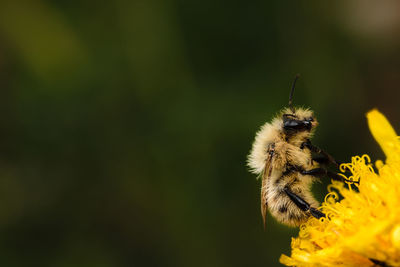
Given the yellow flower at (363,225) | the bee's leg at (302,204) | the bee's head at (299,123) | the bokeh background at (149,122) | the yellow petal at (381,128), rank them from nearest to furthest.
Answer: the yellow flower at (363,225) → the bee's leg at (302,204) → the bee's head at (299,123) → the yellow petal at (381,128) → the bokeh background at (149,122)

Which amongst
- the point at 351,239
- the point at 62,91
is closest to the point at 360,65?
the point at 62,91

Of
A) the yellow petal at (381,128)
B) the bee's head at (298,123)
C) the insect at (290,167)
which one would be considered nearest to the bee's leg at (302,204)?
the insect at (290,167)

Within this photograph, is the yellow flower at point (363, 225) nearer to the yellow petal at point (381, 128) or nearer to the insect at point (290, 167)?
the yellow petal at point (381, 128)

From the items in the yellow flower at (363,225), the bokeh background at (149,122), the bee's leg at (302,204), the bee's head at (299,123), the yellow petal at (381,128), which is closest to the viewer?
the yellow flower at (363,225)

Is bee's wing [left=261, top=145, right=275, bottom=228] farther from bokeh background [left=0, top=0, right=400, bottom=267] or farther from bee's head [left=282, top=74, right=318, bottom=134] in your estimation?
bokeh background [left=0, top=0, right=400, bottom=267]

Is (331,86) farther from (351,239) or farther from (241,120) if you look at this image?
(351,239)

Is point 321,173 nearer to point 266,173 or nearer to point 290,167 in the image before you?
Answer: point 290,167
